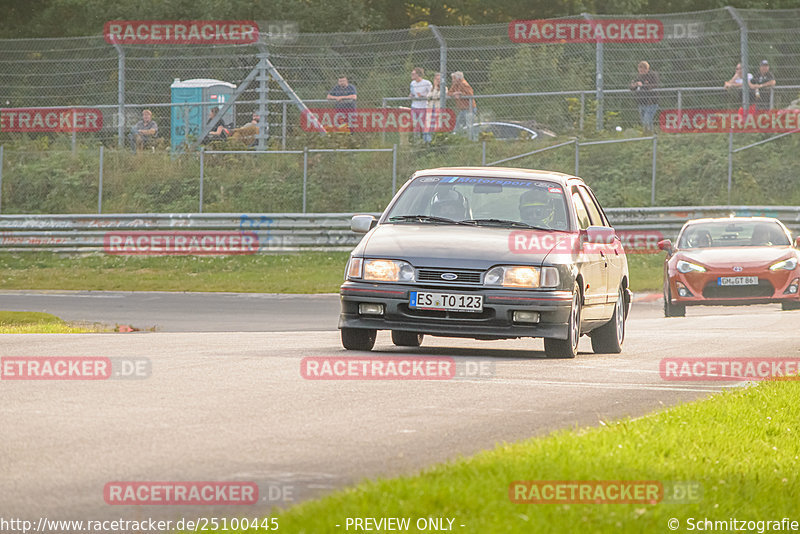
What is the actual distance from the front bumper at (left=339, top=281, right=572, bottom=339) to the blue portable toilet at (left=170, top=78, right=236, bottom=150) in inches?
829

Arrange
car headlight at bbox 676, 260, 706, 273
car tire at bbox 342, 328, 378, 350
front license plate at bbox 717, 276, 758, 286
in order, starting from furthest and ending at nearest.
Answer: car headlight at bbox 676, 260, 706, 273 < front license plate at bbox 717, 276, 758, 286 < car tire at bbox 342, 328, 378, 350

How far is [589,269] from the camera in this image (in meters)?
12.5

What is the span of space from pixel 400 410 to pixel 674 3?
39.6 metres

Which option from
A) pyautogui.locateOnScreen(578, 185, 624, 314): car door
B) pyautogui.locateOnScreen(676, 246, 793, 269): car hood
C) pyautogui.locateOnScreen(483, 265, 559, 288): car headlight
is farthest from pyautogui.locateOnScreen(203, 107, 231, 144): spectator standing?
pyautogui.locateOnScreen(483, 265, 559, 288): car headlight

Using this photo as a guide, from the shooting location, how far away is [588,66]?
29.6 meters

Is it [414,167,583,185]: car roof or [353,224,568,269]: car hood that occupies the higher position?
[414,167,583,185]: car roof

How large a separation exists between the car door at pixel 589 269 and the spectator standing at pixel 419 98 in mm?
15610

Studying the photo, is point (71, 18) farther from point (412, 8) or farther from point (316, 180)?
point (316, 180)
